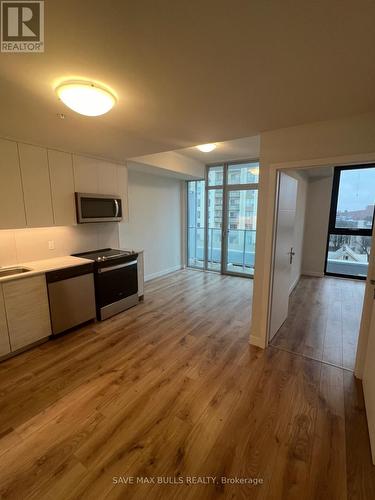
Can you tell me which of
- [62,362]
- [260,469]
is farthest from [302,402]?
[62,362]

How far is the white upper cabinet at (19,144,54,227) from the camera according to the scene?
108 inches

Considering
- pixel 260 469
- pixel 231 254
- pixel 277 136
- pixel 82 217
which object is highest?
pixel 277 136

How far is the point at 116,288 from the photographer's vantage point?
351 centimetres

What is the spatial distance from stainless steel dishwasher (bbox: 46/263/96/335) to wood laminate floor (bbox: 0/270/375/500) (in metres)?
0.24

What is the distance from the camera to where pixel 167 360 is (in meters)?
2.49

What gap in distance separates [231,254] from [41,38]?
5110 mm

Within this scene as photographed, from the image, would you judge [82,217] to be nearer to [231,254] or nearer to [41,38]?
[41,38]

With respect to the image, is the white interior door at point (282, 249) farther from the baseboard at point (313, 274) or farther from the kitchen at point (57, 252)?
the baseboard at point (313, 274)

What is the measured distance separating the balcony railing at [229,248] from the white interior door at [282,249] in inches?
90.9

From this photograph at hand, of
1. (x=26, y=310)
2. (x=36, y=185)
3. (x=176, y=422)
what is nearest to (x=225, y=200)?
(x=36, y=185)

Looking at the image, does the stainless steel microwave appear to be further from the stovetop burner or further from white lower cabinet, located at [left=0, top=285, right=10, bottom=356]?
white lower cabinet, located at [left=0, top=285, right=10, bottom=356]

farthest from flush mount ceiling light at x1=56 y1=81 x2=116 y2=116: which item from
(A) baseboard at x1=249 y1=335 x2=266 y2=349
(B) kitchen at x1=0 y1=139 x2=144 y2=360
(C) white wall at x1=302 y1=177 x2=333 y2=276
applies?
(C) white wall at x1=302 y1=177 x2=333 y2=276

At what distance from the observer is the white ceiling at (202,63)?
1016 millimetres

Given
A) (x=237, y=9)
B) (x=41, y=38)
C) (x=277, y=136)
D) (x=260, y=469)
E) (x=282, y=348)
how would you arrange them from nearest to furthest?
(x=237, y=9) < (x=41, y=38) < (x=260, y=469) < (x=277, y=136) < (x=282, y=348)
